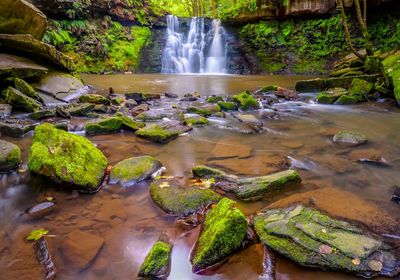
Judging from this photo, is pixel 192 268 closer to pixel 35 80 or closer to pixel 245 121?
pixel 245 121

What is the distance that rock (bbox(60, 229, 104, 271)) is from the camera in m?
2.02

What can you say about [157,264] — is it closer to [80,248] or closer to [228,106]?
[80,248]

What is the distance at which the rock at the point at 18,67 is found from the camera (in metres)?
6.56

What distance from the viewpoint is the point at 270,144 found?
14.9ft

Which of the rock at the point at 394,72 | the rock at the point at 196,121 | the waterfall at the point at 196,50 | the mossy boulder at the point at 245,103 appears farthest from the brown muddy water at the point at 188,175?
the waterfall at the point at 196,50

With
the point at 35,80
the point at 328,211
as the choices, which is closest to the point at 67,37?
the point at 35,80

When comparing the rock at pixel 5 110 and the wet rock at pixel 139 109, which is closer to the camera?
the rock at pixel 5 110

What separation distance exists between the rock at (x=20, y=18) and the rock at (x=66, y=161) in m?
5.15

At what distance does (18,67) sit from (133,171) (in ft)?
17.4

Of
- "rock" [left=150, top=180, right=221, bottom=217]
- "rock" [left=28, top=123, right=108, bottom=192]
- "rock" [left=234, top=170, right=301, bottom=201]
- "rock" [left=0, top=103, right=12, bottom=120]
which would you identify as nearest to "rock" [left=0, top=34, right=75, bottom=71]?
"rock" [left=0, top=103, right=12, bottom=120]

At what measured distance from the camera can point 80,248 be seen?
84.8 inches

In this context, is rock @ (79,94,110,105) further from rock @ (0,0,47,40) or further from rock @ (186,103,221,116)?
rock @ (0,0,47,40)

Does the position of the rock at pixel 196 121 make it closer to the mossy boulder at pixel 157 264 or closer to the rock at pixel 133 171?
the rock at pixel 133 171

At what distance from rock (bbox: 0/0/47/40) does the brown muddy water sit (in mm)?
4143
